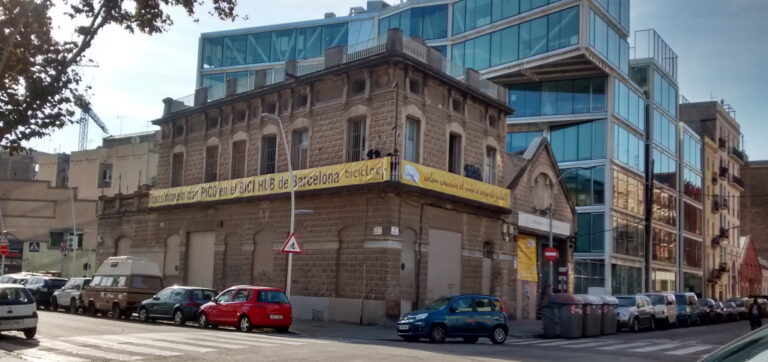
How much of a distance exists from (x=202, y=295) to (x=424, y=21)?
33.4 m

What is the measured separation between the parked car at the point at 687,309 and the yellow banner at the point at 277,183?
67.7 ft

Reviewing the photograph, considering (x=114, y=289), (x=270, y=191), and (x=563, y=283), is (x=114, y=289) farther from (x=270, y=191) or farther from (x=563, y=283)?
(x=563, y=283)

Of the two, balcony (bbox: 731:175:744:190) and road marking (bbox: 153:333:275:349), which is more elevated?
balcony (bbox: 731:175:744:190)

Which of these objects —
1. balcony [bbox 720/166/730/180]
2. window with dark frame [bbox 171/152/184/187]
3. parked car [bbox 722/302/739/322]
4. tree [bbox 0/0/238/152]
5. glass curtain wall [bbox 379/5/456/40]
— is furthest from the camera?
balcony [bbox 720/166/730/180]

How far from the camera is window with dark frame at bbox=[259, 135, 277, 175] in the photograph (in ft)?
113

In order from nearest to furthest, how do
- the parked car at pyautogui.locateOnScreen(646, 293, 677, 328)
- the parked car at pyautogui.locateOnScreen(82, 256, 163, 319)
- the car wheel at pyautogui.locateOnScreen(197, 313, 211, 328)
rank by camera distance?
the car wheel at pyautogui.locateOnScreen(197, 313, 211, 328) < the parked car at pyautogui.locateOnScreen(82, 256, 163, 319) < the parked car at pyautogui.locateOnScreen(646, 293, 677, 328)

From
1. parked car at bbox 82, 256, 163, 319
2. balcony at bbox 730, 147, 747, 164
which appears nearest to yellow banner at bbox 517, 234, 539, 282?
parked car at bbox 82, 256, 163, 319

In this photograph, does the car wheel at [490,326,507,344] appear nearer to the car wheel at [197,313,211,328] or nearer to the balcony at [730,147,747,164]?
the car wheel at [197,313,211,328]

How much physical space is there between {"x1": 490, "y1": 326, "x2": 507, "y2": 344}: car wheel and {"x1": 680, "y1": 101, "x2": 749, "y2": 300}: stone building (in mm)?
51755

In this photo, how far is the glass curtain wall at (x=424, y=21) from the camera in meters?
53.0

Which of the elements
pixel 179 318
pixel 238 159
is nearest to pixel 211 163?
pixel 238 159

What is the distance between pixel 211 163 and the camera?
Result: 37906mm

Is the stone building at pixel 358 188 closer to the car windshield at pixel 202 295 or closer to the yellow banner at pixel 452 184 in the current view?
the yellow banner at pixel 452 184

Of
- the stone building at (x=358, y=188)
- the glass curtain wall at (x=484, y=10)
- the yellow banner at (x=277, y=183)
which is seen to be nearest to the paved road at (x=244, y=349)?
the stone building at (x=358, y=188)
